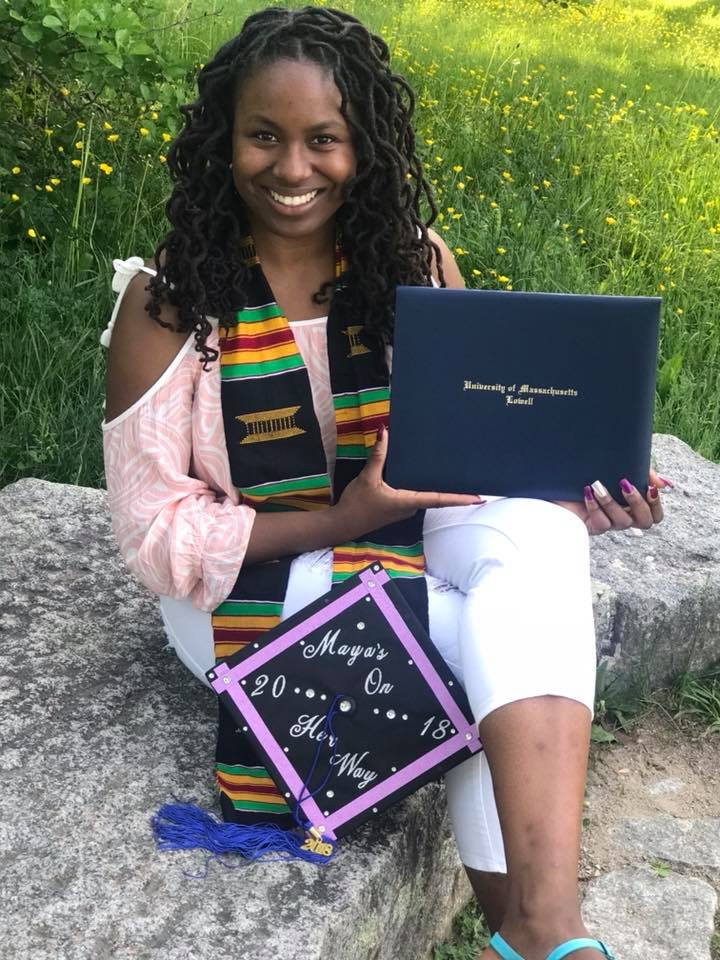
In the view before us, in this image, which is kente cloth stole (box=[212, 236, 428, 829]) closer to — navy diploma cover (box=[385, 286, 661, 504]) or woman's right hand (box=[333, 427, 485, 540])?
woman's right hand (box=[333, 427, 485, 540])

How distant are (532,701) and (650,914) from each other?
3.05 feet

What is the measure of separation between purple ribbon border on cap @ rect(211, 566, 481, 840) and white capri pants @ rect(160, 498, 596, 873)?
6 cm

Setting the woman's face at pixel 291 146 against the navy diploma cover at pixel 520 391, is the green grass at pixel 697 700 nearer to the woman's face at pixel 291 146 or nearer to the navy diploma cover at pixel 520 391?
the navy diploma cover at pixel 520 391

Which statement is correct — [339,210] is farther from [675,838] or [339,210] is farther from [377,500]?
[675,838]

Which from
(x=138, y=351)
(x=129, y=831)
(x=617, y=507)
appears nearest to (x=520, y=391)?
(x=617, y=507)

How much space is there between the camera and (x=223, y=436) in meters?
2.10

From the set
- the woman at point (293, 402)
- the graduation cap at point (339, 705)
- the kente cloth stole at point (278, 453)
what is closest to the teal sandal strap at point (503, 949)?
the woman at point (293, 402)

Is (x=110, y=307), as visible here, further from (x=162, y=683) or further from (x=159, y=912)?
(x=159, y=912)

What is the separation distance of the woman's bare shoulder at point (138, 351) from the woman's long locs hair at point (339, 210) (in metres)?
0.02

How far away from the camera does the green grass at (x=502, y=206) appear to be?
3.72 m

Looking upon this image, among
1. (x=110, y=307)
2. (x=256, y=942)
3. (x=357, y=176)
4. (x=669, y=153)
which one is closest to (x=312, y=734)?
(x=256, y=942)

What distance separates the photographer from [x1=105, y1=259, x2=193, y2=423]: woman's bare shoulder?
2.04 metres

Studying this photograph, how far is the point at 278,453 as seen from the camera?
211 centimetres

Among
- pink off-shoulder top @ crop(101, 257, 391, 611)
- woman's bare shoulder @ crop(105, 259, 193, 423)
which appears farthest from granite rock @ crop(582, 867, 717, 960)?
woman's bare shoulder @ crop(105, 259, 193, 423)
